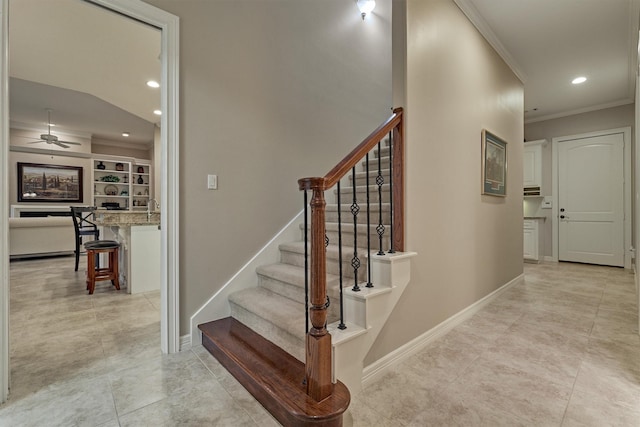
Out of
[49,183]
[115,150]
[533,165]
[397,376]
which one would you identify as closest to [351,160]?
[397,376]

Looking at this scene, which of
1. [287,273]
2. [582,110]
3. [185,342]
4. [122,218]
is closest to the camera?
[185,342]

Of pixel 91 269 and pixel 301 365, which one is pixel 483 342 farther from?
pixel 91 269

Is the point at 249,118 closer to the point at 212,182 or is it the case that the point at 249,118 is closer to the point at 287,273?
the point at 212,182

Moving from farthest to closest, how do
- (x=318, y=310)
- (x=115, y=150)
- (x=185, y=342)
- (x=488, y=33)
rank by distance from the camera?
(x=115, y=150), (x=488, y=33), (x=185, y=342), (x=318, y=310)

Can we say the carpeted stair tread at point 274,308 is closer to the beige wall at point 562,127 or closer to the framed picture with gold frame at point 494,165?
the framed picture with gold frame at point 494,165

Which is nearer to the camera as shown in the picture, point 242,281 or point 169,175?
point 169,175

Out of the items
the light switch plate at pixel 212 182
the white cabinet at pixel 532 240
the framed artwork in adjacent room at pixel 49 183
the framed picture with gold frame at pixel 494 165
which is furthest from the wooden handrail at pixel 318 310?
the framed artwork in adjacent room at pixel 49 183

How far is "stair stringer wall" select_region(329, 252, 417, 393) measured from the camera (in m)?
1.51

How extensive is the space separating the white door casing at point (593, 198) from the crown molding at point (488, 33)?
2516mm

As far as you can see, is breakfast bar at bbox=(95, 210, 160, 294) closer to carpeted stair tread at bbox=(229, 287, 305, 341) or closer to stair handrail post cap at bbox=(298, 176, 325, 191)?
carpeted stair tread at bbox=(229, 287, 305, 341)

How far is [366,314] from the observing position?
5.27 feet

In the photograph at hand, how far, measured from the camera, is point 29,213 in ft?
22.2

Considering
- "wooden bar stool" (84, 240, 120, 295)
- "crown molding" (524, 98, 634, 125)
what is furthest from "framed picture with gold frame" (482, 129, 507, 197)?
"wooden bar stool" (84, 240, 120, 295)

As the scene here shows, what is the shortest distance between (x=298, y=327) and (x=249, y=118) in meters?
1.72
